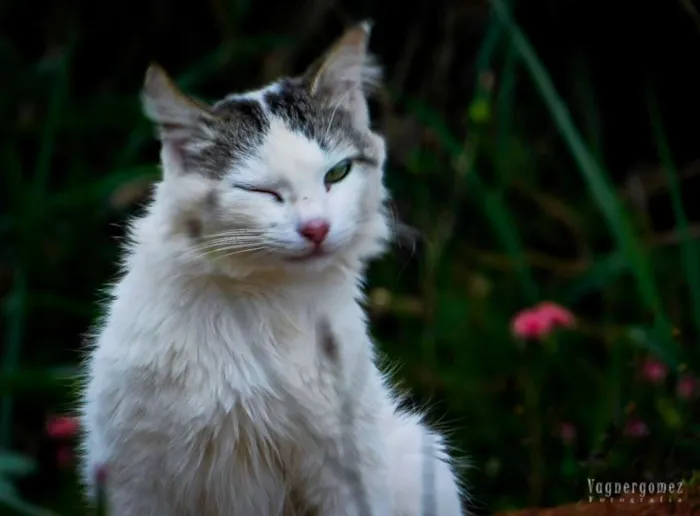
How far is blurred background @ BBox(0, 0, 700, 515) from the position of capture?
3.14 meters

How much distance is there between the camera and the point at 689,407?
2551 millimetres

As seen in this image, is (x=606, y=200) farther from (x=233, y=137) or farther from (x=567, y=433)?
(x=233, y=137)

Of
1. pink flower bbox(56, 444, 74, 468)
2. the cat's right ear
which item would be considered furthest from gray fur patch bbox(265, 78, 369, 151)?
pink flower bbox(56, 444, 74, 468)

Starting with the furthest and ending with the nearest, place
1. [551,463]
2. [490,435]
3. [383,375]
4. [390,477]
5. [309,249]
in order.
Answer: [490,435] < [551,463] < [383,375] < [390,477] < [309,249]

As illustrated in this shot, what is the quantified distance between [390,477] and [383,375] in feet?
1.02

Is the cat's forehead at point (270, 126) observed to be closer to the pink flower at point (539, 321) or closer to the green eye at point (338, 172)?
the green eye at point (338, 172)

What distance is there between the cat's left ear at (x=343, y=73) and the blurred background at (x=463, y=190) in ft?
3.13

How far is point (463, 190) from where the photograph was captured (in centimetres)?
393

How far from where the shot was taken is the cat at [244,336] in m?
1.96

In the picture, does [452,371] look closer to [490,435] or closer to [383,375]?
[490,435]

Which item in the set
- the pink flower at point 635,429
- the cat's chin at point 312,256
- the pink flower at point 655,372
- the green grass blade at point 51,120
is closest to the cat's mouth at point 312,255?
the cat's chin at point 312,256

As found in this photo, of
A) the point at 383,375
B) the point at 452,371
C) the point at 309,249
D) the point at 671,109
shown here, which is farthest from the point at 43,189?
the point at 671,109

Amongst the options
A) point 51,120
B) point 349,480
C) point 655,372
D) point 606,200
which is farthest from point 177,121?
point 51,120

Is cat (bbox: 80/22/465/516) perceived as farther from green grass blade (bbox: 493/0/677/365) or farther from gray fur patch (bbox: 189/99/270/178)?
green grass blade (bbox: 493/0/677/365)
